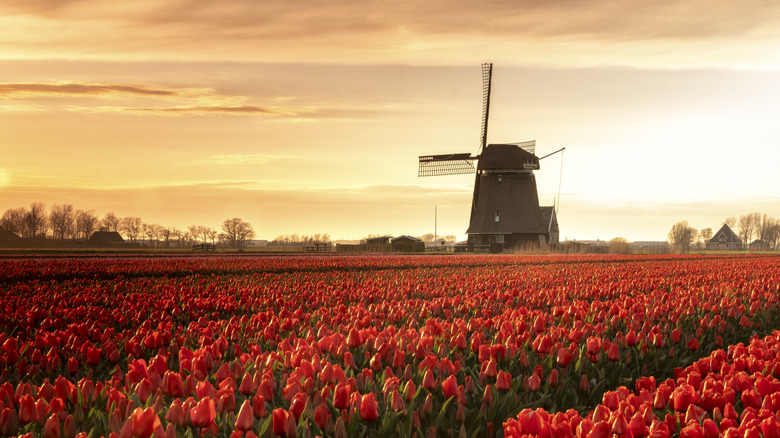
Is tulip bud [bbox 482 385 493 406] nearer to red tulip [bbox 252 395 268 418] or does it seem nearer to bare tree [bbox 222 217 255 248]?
red tulip [bbox 252 395 268 418]

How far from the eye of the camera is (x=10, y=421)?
12.8 feet

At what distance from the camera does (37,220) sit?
380 ft

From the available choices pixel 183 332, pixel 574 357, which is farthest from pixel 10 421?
pixel 574 357

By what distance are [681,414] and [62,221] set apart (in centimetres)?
12735

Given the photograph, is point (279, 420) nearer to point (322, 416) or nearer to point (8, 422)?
point (322, 416)

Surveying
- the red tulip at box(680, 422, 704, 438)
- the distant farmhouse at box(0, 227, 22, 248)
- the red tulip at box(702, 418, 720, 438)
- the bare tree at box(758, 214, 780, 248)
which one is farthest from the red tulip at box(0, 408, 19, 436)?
the bare tree at box(758, 214, 780, 248)

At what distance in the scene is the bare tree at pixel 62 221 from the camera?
117 m

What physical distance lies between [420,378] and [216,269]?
51.8ft

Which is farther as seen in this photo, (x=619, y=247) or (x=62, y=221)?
(x=62, y=221)

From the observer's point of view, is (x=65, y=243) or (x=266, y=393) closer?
(x=266, y=393)

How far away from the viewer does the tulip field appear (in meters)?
3.81

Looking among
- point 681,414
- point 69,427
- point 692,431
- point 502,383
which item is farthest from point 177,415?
point 681,414

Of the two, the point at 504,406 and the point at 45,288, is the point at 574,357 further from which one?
the point at 45,288

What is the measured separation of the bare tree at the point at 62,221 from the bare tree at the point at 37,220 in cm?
138
